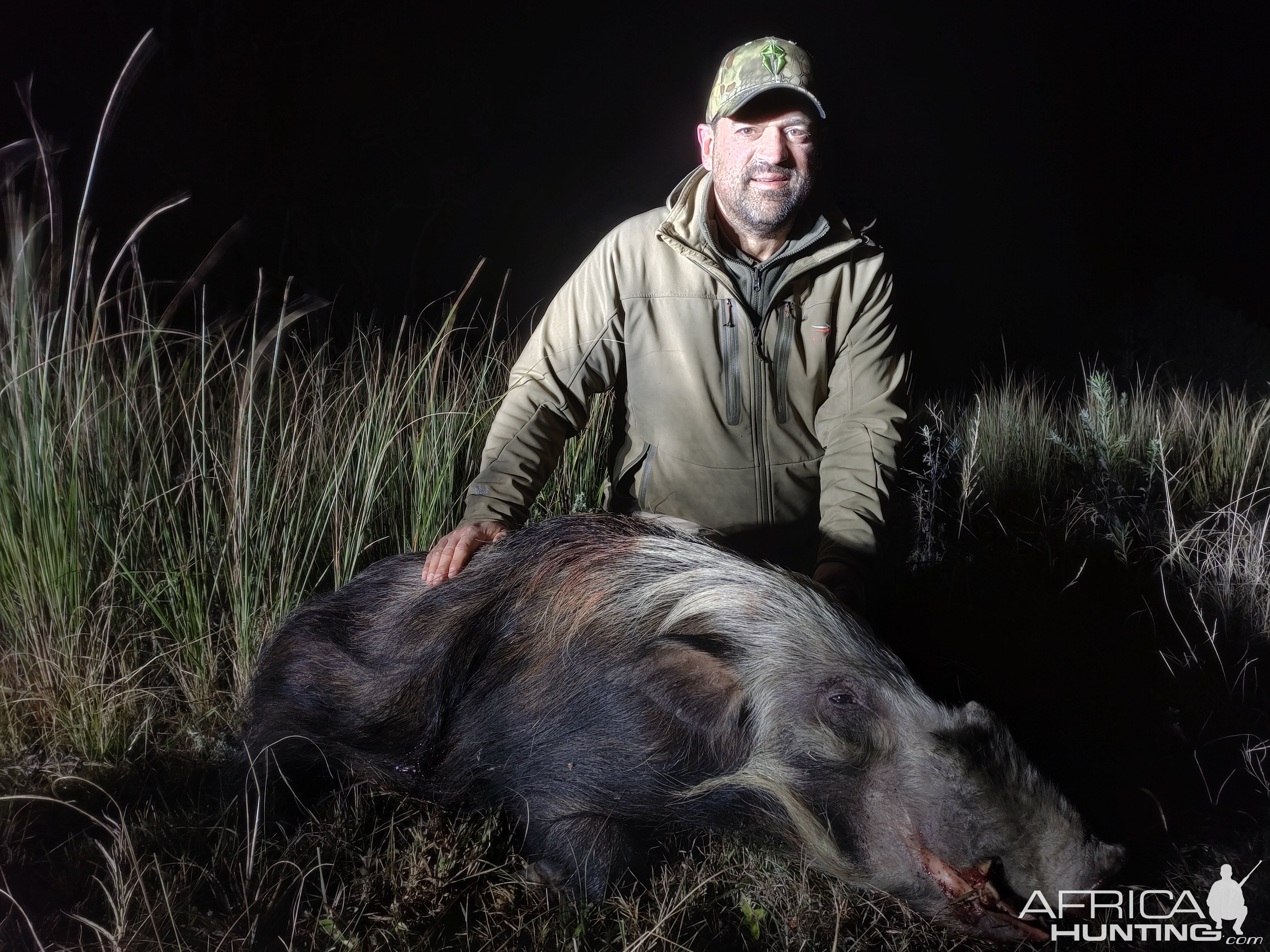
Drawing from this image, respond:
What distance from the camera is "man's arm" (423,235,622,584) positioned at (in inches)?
84.7

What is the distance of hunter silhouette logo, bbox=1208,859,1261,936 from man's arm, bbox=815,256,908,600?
37.4 inches

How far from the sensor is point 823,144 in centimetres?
235

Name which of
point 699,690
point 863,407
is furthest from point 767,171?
point 699,690

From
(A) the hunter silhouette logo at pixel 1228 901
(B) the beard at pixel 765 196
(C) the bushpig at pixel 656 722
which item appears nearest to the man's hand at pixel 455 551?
(C) the bushpig at pixel 656 722

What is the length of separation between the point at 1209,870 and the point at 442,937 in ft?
4.70

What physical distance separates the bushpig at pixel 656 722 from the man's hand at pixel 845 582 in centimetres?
29

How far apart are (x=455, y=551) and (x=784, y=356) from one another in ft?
3.32

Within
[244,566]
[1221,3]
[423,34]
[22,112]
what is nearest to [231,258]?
[22,112]

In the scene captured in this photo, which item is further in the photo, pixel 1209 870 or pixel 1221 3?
pixel 1221 3

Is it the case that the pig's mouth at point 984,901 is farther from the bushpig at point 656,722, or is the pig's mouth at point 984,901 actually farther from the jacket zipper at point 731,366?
the jacket zipper at point 731,366

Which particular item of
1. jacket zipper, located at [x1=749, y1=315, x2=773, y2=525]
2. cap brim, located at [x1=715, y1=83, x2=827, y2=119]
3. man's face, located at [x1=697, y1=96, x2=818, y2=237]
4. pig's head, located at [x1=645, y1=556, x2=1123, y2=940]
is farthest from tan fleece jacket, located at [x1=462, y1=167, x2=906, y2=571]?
pig's head, located at [x1=645, y1=556, x2=1123, y2=940]

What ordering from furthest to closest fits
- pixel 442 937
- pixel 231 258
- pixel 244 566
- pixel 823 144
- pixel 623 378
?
1. pixel 231 258
2. pixel 623 378
3. pixel 823 144
4. pixel 244 566
5. pixel 442 937

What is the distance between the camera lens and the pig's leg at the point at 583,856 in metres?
1.57

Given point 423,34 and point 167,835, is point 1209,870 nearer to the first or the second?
point 167,835
